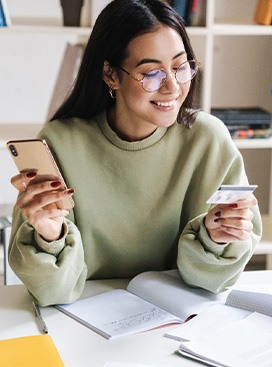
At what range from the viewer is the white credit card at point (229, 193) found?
1446 millimetres

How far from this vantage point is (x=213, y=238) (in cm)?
164

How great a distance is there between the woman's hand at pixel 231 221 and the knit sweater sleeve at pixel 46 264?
0.93 ft

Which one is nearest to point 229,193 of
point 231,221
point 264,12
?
point 231,221

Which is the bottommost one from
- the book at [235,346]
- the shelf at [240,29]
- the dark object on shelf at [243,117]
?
the dark object on shelf at [243,117]

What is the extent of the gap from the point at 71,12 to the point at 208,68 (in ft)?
1.80

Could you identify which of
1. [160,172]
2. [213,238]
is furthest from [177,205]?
[213,238]

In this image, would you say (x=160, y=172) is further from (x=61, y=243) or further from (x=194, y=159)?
(x=61, y=243)

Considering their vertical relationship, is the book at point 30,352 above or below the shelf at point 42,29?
below

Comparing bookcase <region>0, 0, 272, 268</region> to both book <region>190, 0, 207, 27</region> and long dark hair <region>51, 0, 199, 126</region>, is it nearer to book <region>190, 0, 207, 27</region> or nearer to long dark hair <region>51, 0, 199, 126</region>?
book <region>190, 0, 207, 27</region>

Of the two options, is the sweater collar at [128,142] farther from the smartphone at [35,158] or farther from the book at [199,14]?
the book at [199,14]

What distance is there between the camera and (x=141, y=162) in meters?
1.82

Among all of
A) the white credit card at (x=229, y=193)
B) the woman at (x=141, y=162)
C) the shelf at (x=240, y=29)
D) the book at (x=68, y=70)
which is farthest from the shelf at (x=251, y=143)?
the white credit card at (x=229, y=193)

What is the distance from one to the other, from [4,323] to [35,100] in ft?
6.18

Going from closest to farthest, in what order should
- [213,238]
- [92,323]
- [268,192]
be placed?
[92,323] < [213,238] < [268,192]
